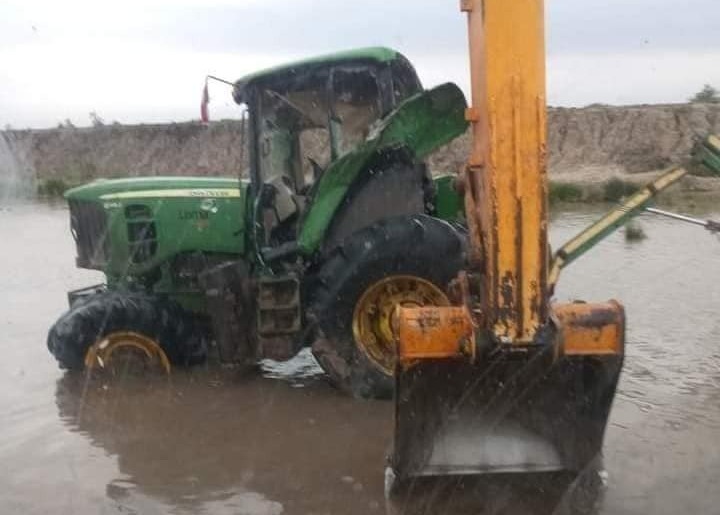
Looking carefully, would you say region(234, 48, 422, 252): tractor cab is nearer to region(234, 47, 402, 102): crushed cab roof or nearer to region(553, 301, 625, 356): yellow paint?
region(234, 47, 402, 102): crushed cab roof

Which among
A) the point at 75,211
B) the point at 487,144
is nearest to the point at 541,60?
the point at 487,144

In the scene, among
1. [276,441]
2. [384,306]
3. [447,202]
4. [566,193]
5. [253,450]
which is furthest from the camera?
[566,193]

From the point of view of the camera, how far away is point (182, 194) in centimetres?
820

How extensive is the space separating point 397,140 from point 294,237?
1211mm

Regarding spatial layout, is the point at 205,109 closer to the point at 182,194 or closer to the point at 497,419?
the point at 182,194

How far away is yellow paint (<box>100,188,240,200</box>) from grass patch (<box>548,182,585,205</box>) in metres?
14.0

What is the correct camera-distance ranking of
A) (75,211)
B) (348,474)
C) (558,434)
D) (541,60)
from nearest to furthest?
(541,60) < (558,434) < (348,474) < (75,211)

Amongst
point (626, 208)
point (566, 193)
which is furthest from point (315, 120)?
point (566, 193)

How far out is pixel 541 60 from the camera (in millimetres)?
4570

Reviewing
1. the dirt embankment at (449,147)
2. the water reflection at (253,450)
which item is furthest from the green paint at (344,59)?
the dirt embankment at (449,147)

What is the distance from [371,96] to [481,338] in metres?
3.39

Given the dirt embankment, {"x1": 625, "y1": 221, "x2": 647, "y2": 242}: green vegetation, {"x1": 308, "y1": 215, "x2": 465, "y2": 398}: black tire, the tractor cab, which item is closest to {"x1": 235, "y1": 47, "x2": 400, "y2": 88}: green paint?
the tractor cab

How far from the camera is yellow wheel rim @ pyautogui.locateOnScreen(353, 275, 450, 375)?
7.22 meters

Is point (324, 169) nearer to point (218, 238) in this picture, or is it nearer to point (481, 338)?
point (218, 238)
